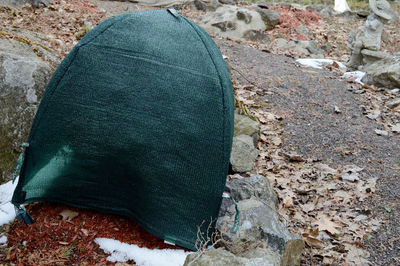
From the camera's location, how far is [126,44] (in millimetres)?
2355

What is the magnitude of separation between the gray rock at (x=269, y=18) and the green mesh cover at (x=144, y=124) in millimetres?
9159

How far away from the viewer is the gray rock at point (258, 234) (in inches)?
92.0

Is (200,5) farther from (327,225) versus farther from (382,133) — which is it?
(327,225)

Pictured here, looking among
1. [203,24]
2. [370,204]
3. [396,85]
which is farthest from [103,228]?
[203,24]

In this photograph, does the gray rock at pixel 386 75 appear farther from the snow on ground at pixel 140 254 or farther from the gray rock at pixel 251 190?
the snow on ground at pixel 140 254

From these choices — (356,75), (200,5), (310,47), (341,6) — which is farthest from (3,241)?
(341,6)

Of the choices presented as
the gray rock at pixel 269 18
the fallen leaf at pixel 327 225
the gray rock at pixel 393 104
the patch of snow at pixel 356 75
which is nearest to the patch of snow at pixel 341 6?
the gray rock at pixel 269 18

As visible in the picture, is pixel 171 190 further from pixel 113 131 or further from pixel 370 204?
pixel 370 204

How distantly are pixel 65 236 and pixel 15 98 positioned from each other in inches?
48.1

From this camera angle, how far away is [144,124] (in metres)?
2.29

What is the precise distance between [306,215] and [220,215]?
103cm

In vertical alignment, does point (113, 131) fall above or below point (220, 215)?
above

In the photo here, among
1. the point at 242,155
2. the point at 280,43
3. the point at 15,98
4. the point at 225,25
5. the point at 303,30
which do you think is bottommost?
the point at 280,43

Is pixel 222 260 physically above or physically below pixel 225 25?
above
